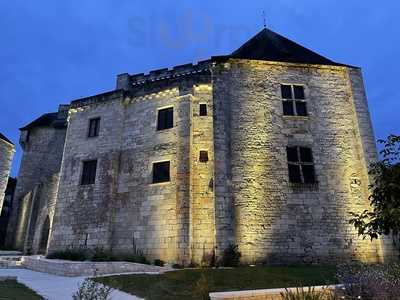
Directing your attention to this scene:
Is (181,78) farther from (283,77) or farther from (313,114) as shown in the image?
(313,114)

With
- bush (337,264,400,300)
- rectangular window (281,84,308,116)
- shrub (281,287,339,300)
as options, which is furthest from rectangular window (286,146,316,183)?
shrub (281,287,339,300)

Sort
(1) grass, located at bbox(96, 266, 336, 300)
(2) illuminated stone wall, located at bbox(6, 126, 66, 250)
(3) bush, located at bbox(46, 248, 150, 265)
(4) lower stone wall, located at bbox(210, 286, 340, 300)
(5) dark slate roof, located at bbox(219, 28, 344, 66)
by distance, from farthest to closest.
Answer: (2) illuminated stone wall, located at bbox(6, 126, 66, 250) < (5) dark slate roof, located at bbox(219, 28, 344, 66) < (3) bush, located at bbox(46, 248, 150, 265) < (1) grass, located at bbox(96, 266, 336, 300) < (4) lower stone wall, located at bbox(210, 286, 340, 300)

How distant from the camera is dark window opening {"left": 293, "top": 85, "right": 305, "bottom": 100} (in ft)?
Answer: 49.7

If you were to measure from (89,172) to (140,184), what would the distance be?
275cm

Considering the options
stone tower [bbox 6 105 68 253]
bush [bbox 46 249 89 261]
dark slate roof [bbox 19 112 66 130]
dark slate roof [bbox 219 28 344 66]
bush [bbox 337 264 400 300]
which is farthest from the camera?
dark slate roof [bbox 19 112 66 130]

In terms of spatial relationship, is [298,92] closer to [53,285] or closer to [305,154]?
[305,154]

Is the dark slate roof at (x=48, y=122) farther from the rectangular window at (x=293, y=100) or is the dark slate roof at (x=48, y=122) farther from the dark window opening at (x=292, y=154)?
the dark window opening at (x=292, y=154)

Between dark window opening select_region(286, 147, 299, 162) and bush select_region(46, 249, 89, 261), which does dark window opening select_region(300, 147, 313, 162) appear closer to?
dark window opening select_region(286, 147, 299, 162)

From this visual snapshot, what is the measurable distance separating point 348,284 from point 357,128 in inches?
395

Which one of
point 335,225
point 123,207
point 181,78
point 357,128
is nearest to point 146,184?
point 123,207

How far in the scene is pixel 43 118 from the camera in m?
25.5

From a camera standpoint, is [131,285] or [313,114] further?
[313,114]

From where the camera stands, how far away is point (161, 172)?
46.1 ft

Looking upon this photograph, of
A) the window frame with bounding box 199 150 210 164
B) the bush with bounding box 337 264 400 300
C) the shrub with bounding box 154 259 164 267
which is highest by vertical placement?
the window frame with bounding box 199 150 210 164
